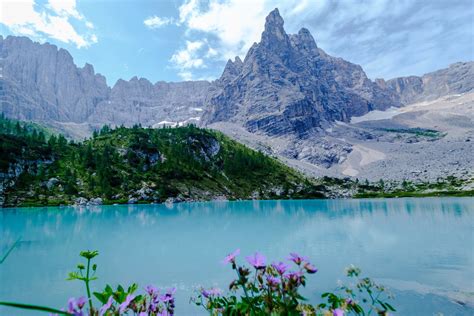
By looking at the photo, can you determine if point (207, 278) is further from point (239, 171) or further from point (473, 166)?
point (473, 166)

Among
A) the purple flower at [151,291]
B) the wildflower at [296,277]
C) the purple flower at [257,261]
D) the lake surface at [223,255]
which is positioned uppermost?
the purple flower at [257,261]

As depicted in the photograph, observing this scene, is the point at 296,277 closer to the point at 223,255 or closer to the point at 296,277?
the point at 296,277

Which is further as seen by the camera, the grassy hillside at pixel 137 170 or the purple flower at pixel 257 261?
the grassy hillside at pixel 137 170

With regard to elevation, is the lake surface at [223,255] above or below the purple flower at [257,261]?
below

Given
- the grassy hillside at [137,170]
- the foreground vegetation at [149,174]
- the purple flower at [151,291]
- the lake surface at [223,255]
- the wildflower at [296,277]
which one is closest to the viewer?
the wildflower at [296,277]

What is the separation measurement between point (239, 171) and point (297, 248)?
365 ft

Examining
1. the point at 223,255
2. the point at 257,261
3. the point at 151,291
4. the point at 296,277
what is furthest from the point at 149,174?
the point at 296,277

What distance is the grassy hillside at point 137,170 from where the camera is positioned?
282ft

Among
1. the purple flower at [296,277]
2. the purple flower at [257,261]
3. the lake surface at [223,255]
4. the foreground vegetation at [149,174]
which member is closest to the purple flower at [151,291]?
the purple flower at [257,261]

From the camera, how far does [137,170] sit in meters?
112

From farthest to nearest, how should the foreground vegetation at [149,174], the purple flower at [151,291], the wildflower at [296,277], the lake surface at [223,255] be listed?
the foreground vegetation at [149,174]
the lake surface at [223,255]
the purple flower at [151,291]
the wildflower at [296,277]

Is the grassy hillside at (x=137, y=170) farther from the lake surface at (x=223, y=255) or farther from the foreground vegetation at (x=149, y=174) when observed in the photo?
the lake surface at (x=223, y=255)

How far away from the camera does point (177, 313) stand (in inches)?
465

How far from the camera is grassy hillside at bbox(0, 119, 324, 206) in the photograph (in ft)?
282
